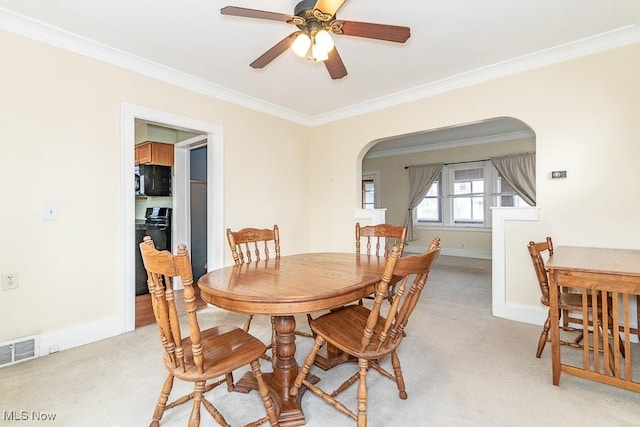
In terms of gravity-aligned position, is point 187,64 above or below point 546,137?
above

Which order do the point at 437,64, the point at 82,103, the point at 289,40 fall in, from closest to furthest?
the point at 289,40
the point at 82,103
the point at 437,64

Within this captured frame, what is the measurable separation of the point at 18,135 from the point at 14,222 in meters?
0.61

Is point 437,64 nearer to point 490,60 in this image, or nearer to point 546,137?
point 490,60

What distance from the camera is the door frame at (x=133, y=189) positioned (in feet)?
8.57

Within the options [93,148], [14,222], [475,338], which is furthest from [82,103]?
[475,338]

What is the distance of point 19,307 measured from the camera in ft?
7.00

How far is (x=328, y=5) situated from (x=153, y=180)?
3730mm

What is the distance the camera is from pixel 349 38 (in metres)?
2.39

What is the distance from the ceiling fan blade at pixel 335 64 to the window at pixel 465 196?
5.01 metres

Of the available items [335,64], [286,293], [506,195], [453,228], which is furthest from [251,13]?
[453,228]

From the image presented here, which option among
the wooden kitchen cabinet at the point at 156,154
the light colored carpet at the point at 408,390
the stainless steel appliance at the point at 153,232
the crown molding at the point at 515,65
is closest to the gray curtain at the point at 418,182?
the crown molding at the point at 515,65

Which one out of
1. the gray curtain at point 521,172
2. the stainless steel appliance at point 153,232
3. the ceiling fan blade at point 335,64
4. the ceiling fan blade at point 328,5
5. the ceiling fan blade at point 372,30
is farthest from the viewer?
the gray curtain at point 521,172

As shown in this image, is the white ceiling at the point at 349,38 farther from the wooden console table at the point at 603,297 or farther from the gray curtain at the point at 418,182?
the gray curtain at the point at 418,182

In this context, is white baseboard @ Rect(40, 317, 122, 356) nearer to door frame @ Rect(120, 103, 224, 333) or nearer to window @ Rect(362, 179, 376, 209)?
door frame @ Rect(120, 103, 224, 333)
